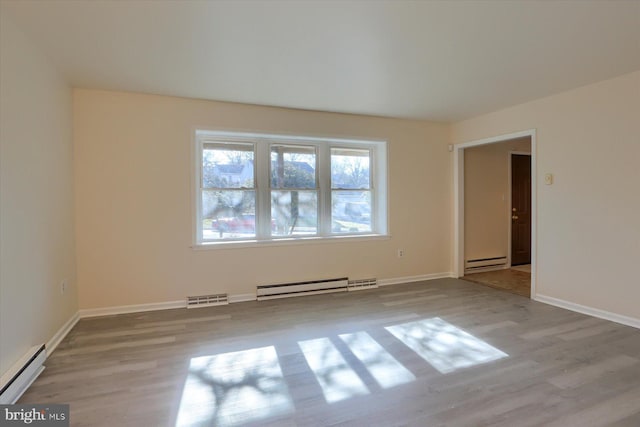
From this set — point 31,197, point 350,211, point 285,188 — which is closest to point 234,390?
point 31,197

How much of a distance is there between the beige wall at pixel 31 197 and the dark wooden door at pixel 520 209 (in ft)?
21.9

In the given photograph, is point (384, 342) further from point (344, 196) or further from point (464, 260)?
point (464, 260)

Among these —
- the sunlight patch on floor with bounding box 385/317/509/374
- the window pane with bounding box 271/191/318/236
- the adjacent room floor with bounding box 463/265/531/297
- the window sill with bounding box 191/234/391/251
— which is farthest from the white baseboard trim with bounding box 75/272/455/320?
the adjacent room floor with bounding box 463/265/531/297

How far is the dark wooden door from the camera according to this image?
597cm

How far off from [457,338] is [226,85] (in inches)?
133

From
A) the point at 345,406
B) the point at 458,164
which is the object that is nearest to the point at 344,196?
the point at 458,164

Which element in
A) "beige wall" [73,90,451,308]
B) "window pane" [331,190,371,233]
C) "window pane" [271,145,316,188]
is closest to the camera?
"beige wall" [73,90,451,308]

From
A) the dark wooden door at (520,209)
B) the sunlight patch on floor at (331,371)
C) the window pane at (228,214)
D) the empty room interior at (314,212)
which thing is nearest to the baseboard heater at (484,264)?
the empty room interior at (314,212)

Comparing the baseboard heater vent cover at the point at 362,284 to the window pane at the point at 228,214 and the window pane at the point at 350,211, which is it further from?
the window pane at the point at 228,214

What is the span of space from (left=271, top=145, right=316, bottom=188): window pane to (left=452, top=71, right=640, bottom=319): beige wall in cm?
281

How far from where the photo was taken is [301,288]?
4.30m

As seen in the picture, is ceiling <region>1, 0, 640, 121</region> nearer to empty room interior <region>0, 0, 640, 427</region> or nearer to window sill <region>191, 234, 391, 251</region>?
empty room interior <region>0, 0, 640, 427</region>

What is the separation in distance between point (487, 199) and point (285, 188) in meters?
3.59

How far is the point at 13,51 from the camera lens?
2.24m
